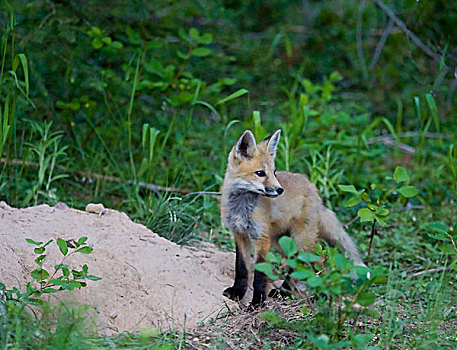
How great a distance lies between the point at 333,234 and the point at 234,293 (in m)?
0.91

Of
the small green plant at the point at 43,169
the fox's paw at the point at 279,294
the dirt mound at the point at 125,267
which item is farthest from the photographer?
the small green plant at the point at 43,169

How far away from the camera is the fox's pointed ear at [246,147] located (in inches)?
155

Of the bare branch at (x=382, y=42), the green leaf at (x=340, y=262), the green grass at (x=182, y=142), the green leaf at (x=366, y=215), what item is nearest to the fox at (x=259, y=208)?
the green leaf at (x=366, y=215)

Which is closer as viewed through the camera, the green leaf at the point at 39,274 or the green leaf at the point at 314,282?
the green leaf at the point at 314,282

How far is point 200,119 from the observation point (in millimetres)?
7262

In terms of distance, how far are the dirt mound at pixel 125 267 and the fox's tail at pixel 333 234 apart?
75cm

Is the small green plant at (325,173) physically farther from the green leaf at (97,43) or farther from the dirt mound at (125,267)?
the green leaf at (97,43)

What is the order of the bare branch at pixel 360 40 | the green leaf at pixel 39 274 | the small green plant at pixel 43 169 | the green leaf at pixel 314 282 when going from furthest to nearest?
Answer: 1. the bare branch at pixel 360 40
2. the small green plant at pixel 43 169
3. the green leaf at pixel 39 274
4. the green leaf at pixel 314 282

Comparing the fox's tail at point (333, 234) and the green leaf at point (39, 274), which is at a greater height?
the green leaf at point (39, 274)

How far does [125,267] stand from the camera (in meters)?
3.79

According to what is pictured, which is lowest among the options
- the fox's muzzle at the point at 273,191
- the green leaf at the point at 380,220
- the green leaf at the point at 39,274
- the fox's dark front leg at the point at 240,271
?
the fox's dark front leg at the point at 240,271

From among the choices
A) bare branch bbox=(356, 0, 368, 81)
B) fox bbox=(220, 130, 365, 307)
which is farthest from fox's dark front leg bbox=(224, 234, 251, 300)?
bare branch bbox=(356, 0, 368, 81)

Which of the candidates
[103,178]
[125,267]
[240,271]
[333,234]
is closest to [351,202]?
[333,234]

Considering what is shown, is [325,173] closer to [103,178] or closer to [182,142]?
[182,142]
